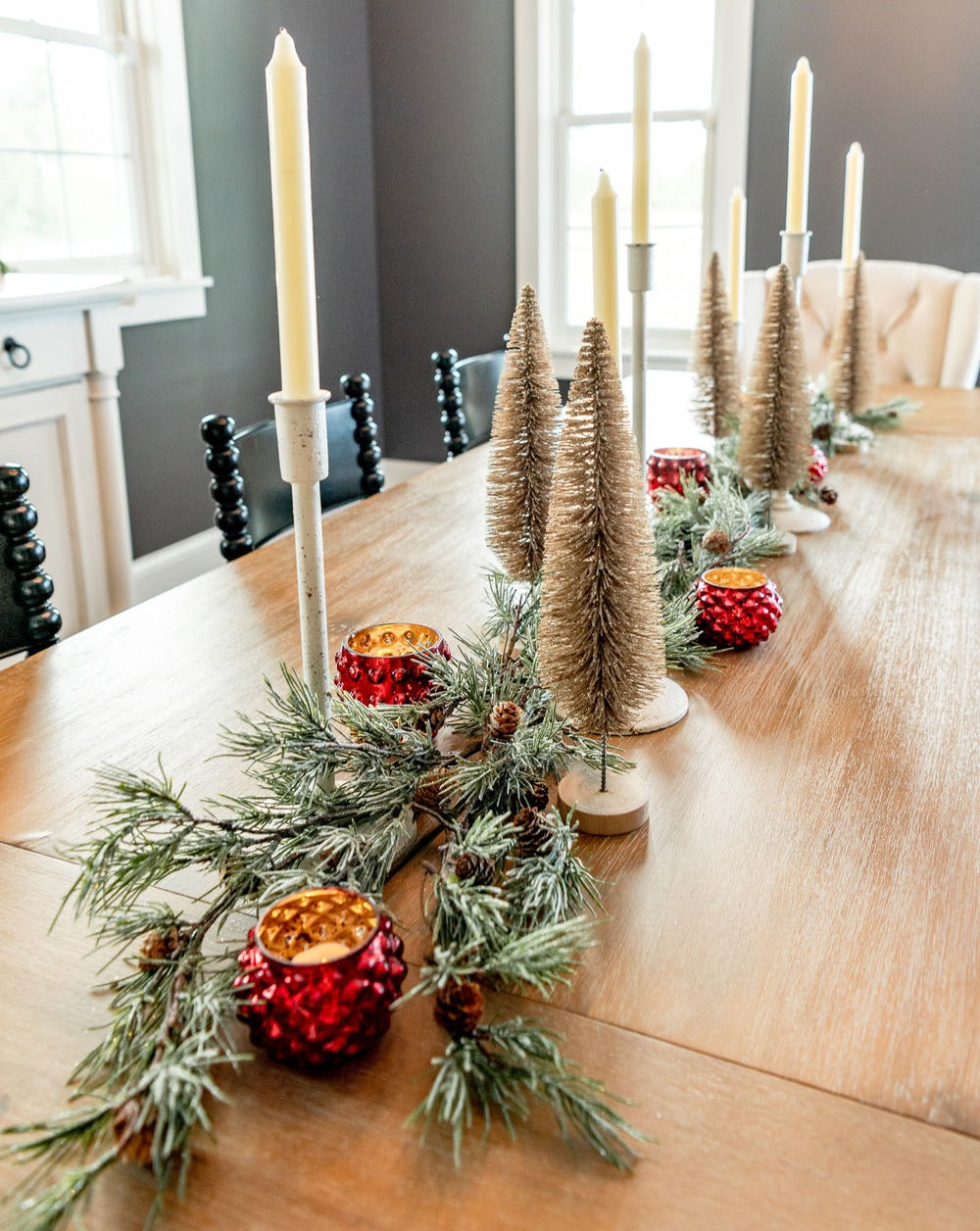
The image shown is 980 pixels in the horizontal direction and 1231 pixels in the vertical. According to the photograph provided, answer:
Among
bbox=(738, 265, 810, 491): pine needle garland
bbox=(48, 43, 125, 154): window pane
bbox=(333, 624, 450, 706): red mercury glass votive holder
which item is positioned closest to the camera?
bbox=(333, 624, 450, 706): red mercury glass votive holder

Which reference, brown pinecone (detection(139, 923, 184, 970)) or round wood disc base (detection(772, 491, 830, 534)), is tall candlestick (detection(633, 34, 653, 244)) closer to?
round wood disc base (detection(772, 491, 830, 534))

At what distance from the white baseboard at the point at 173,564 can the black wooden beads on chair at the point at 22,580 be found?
1794 millimetres

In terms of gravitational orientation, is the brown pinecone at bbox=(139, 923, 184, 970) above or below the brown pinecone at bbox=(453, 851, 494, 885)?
below

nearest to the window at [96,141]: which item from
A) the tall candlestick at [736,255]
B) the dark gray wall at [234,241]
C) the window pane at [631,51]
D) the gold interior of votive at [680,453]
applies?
the dark gray wall at [234,241]

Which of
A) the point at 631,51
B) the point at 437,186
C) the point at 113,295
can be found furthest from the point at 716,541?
the point at 437,186

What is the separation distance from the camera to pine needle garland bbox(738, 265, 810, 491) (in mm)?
1159

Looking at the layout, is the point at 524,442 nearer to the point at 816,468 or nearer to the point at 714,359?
the point at 714,359

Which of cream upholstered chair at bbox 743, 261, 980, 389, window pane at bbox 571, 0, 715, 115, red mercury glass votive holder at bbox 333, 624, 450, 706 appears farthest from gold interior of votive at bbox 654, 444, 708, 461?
window pane at bbox 571, 0, 715, 115

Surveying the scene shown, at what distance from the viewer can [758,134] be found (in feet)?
10.7

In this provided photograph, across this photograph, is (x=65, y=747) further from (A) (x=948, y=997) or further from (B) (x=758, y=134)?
(B) (x=758, y=134)

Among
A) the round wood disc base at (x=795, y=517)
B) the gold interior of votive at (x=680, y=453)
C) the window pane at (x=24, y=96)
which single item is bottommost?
the round wood disc base at (x=795, y=517)

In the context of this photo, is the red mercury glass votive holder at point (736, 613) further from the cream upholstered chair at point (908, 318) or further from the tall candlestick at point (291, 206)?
the cream upholstered chair at point (908, 318)

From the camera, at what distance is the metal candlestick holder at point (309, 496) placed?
0.58m

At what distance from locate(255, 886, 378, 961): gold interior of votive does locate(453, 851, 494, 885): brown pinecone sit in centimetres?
6
